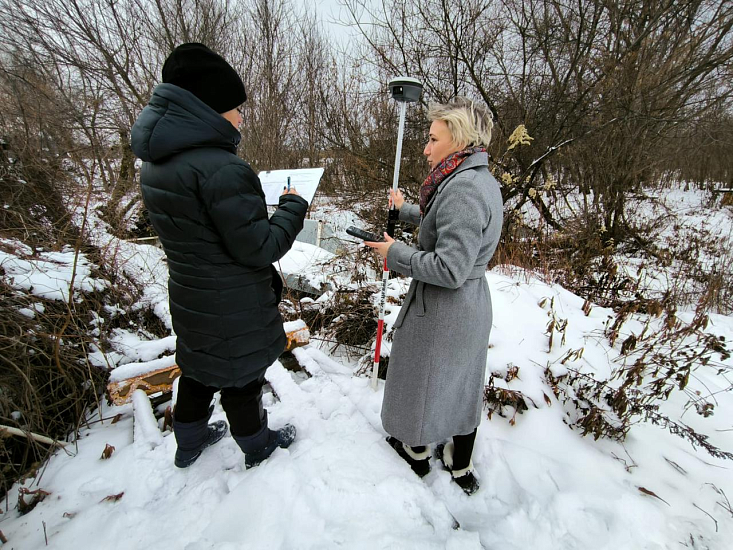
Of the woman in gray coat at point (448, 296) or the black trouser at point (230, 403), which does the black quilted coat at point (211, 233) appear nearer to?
the black trouser at point (230, 403)

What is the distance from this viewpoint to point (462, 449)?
5.84 feet

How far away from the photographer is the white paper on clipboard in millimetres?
2664

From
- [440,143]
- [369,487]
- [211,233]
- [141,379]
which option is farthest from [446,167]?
[141,379]

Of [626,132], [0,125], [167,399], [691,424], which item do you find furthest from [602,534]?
[626,132]

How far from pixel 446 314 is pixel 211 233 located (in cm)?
104

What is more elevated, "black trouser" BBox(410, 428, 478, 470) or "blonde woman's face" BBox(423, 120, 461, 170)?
"blonde woman's face" BBox(423, 120, 461, 170)

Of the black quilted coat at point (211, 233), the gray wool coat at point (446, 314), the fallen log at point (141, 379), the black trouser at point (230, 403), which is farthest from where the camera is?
the fallen log at point (141, 379)

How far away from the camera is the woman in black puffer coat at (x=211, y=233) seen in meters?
1.20

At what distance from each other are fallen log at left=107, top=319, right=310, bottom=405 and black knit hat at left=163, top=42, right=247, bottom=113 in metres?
1.36

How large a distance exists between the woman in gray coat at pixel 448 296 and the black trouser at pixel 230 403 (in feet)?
2.20

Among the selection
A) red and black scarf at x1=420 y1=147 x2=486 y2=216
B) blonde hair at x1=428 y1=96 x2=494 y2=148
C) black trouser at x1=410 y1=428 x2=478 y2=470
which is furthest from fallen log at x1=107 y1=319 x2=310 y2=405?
blonde hair at x1=428 y1=96 x2=494 y2=148

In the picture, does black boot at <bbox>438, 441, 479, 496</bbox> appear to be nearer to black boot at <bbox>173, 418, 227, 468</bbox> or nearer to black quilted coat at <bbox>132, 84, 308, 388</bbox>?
black quilted coat at <bbox>132, 84, 308, 388</bbox>

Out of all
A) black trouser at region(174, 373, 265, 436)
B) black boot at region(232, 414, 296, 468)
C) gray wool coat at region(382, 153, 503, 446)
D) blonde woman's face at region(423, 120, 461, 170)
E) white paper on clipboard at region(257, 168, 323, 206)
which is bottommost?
black boot at region(232, 414, 296, 468)

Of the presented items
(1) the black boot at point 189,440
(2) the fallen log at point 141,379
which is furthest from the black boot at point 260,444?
(2) the fallen log at point 141,379
